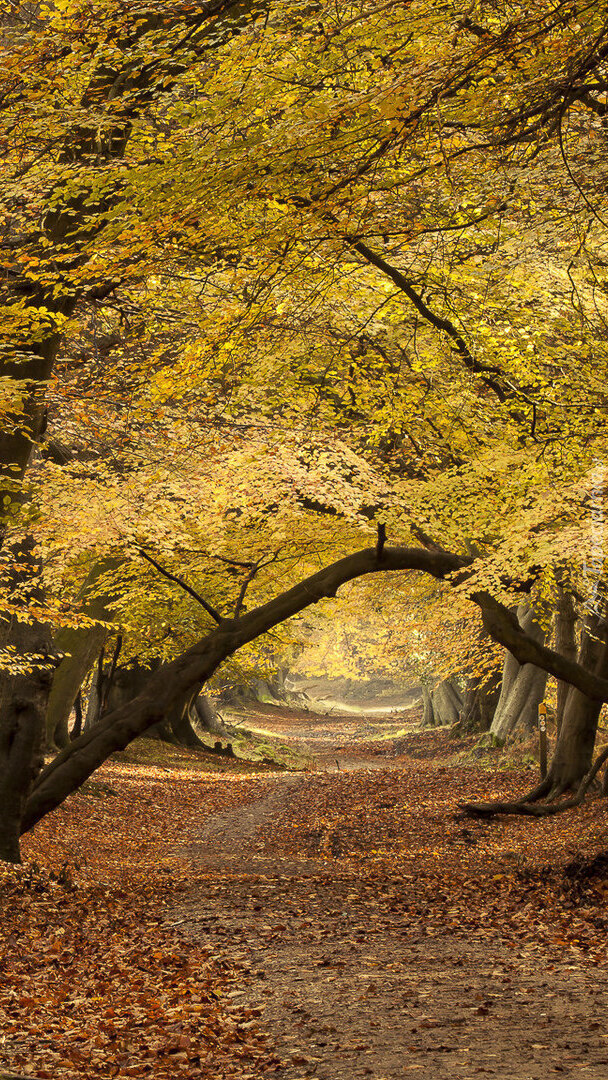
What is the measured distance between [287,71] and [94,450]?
9.40m

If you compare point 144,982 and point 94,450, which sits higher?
point 94,450

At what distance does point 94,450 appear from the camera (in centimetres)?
1547

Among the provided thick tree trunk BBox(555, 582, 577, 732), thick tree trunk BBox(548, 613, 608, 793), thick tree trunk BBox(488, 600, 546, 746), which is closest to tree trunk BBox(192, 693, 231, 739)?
thick tree trunk BBox(488, 600, 546, 746)

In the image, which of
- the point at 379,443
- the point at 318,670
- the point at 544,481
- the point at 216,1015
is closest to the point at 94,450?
the point at 379,443

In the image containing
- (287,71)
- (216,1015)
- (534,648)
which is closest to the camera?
(216,1015)

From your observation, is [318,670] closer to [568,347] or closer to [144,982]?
[568,347]

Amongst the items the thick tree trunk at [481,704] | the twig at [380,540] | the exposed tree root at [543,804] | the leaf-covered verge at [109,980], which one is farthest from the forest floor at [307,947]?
the thick tree trunk at [481,704]

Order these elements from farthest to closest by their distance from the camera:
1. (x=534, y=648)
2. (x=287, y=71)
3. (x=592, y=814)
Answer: (x=592, y=814)
(x=534, y=648)
(x=287, y=71)

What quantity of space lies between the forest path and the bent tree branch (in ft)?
6.82

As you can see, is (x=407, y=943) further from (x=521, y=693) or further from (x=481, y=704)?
(x=481, y=704)

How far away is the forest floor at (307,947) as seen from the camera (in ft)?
18.8

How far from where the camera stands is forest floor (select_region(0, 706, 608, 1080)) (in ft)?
18.8

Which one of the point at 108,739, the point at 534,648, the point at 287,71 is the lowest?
the point at 108,739

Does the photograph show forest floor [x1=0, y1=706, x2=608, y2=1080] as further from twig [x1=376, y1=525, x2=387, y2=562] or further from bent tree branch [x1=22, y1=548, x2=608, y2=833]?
twig [x1=376, y1=525, x2=387, y2=562]
